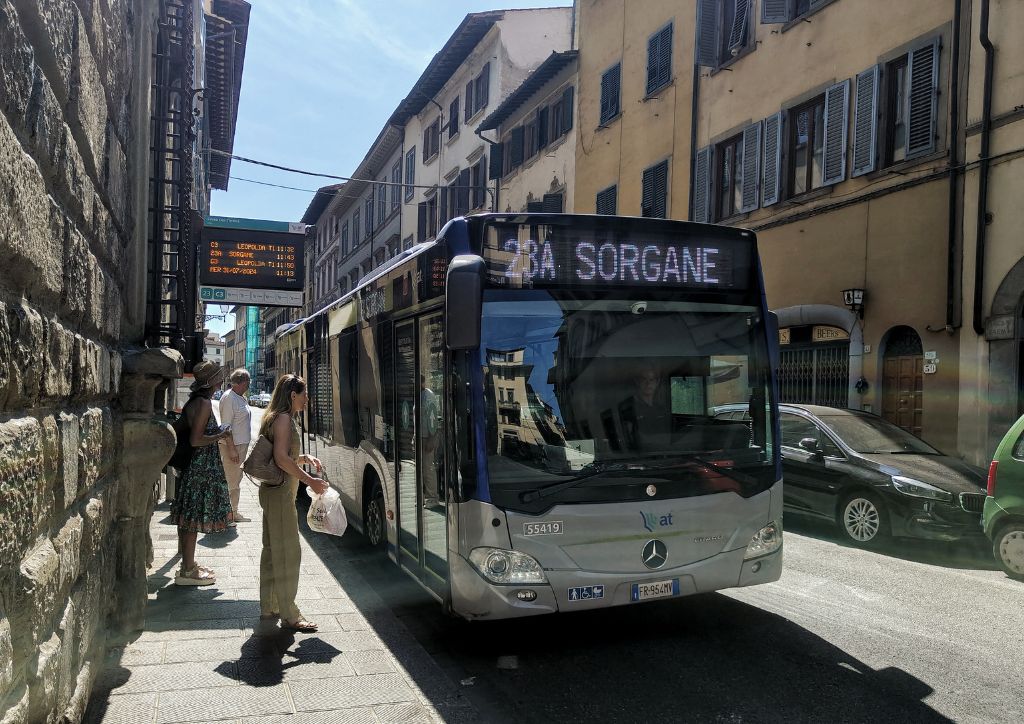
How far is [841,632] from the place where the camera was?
566 centimetres

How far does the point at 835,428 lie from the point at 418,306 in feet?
20.1

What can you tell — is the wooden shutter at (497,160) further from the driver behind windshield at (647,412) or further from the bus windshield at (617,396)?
the driver behind windshield at (647,412)

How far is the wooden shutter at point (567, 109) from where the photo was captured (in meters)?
24.9

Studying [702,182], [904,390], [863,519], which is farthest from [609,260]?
[702,182]

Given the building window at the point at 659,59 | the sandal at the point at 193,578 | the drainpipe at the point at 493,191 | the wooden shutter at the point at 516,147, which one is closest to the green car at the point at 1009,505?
the sandal at the point at 193,578

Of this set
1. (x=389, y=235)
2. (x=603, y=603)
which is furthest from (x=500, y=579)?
(x=389, y=235)

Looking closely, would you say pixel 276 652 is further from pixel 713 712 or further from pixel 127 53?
pixel 127 53

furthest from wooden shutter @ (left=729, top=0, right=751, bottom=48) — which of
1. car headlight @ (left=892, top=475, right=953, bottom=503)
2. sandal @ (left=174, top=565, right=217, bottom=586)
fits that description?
sandal @ (left=174, top=565, right=217, bottom=586)

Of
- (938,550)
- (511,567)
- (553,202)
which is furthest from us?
(553,202)

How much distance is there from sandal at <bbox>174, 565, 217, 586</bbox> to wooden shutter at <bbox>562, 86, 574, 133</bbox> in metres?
20.2

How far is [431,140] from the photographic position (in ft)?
116

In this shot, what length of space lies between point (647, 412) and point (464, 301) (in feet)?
4.48

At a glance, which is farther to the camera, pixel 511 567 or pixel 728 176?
pixel 728 176

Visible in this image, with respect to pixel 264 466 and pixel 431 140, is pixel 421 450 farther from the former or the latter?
pixel 431 140
